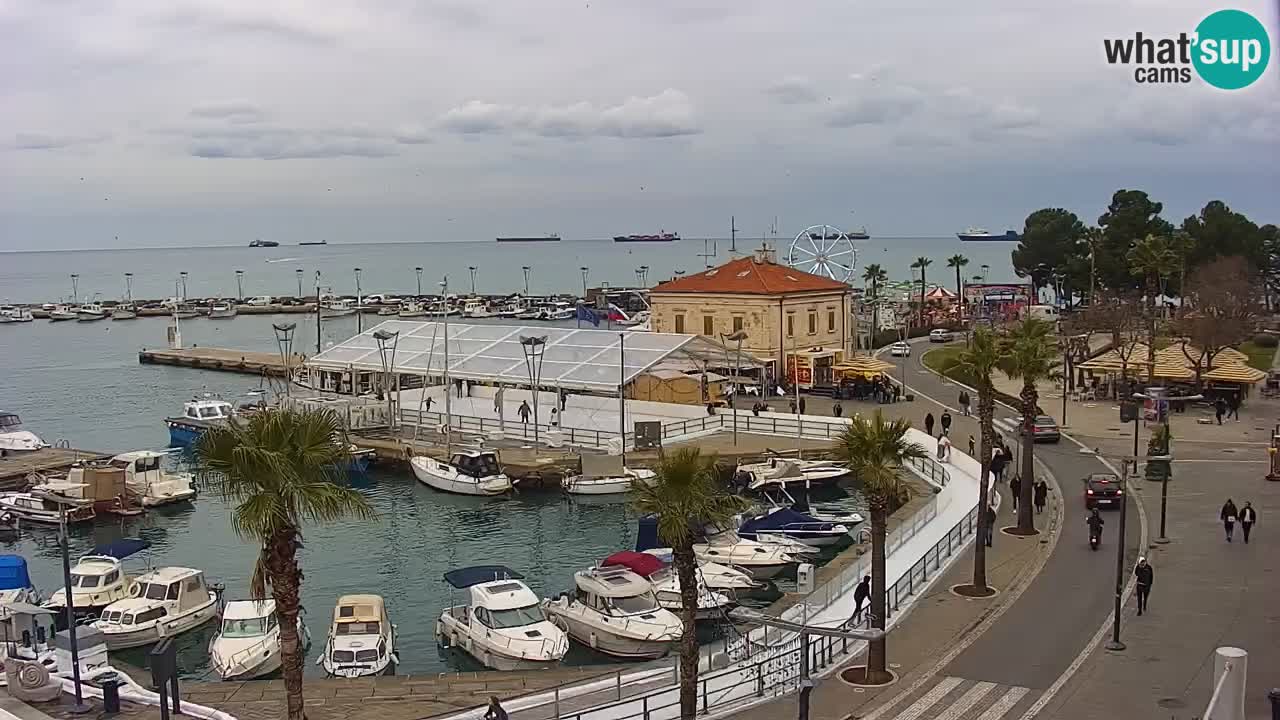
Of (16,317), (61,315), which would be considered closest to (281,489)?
(61,315)

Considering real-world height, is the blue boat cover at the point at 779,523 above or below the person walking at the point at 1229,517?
below

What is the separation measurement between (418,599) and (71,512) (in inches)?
768

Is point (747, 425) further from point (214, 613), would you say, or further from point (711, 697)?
point (711, 697)

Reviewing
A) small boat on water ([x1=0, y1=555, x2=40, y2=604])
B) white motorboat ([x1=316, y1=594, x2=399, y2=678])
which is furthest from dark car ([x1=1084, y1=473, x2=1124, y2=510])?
small boat on water ([x1=0, y1=555, x2=40, y2=604])

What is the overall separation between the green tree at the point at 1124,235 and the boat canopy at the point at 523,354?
4529cm

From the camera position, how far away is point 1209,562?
3031 cm

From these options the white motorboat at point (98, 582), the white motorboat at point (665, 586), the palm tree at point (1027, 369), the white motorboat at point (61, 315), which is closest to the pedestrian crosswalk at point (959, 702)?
the white motorboat at point (665, 586)

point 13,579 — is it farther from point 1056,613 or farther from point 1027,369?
point 1027,369

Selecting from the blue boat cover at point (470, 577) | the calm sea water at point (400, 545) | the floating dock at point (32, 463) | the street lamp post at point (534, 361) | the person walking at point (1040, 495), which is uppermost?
the street lamp post at point (534, 361)

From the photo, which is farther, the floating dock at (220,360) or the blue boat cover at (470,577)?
the floating dock at (220,360)

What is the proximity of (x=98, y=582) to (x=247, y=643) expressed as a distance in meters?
8.95

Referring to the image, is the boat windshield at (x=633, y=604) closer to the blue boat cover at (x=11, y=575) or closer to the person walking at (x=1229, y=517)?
the person walking at (x=1229, y=517)

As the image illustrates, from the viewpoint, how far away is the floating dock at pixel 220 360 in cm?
10444

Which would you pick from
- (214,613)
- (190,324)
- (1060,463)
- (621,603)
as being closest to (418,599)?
(214,613)
